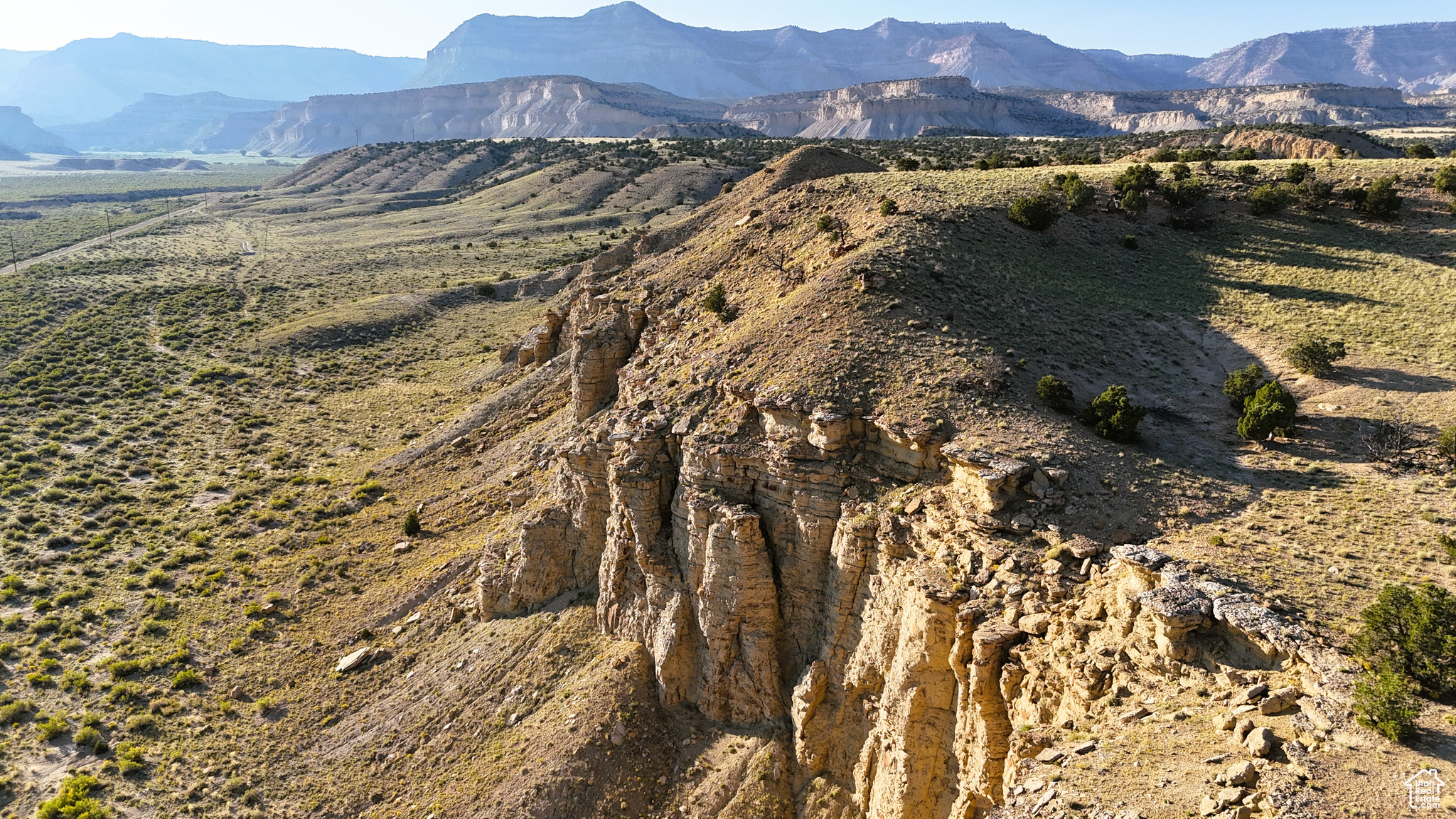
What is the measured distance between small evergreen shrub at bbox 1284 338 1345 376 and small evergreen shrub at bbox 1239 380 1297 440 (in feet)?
15.7

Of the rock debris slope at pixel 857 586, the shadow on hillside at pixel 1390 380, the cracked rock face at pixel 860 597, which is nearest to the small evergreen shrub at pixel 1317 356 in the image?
the shadow on hillside at pixel 1390 380

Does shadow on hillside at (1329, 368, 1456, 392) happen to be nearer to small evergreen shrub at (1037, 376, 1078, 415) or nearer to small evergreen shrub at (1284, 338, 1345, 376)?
small evergreen shrub at (1284, 338, 1345, 376)

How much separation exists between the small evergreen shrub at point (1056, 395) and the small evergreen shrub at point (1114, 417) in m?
0.56

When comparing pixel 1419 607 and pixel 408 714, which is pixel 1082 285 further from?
pixel 408 714

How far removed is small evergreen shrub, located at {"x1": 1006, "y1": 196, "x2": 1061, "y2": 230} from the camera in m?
35.3

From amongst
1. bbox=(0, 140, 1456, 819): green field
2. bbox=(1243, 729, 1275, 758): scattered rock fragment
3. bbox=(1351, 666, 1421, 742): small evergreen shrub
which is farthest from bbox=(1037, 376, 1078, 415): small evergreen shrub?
bbox=(1243, 729, 1275, 758): scattered rock fragment

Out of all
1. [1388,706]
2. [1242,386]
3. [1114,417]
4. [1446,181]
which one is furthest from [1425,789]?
[1446,181]

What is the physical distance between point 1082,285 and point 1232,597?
20.3m

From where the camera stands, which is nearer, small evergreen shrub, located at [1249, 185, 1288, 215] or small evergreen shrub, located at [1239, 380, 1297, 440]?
small evergreen shrub, located at [1239, 380, 1297, 440]

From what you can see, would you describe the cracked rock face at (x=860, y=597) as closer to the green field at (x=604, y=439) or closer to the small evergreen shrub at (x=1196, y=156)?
the green field at (x=604, y=439)

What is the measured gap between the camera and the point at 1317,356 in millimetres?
25938

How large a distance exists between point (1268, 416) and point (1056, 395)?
620 cm

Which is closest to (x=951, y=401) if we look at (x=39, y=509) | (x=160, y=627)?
(x=160, y=627)

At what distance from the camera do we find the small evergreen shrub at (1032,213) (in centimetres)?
3528
